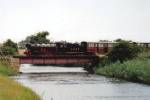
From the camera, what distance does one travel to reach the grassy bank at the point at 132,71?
86062mm

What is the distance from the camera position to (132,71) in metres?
92.6

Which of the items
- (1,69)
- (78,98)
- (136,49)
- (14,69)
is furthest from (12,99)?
(136,49)

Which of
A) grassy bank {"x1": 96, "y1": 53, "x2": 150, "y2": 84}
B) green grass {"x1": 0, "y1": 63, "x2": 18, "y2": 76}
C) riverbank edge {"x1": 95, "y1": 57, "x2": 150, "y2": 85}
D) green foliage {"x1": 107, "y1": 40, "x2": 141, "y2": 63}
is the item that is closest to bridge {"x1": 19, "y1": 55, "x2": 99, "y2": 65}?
green foliage {"x1": 107, "y1": 40, "x2": 141, "y2": 63}

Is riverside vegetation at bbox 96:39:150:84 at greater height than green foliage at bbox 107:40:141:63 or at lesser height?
lesser

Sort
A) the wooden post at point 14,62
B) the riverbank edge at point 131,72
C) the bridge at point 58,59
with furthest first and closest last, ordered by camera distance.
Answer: the bridge at point 58,59 → the wooden post at point 14,62 → the riverbank edge at point 131,72

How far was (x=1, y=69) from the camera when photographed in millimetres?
98000

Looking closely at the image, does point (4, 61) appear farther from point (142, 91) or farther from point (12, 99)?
point (12, 99)

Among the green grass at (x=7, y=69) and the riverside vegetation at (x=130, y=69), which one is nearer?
the riverside vegetation at (x=130, y=69)

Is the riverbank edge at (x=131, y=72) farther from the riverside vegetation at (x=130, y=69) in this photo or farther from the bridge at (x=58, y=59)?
the bridge at (x=58, y=59)

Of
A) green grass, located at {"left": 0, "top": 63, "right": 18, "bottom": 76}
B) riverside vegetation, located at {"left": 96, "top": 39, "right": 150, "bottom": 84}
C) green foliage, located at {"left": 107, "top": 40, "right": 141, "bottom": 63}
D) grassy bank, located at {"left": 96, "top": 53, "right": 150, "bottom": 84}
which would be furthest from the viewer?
green foliage, located at {"left": 107, "top": 40, "right": 141, "bottom": 63}

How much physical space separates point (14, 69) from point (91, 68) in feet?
87.7

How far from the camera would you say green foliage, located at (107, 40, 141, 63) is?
4867 inches

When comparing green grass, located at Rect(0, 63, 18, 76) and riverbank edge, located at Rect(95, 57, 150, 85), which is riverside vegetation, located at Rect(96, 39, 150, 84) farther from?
green grass, located at Rect(0, 63, 18, 76)

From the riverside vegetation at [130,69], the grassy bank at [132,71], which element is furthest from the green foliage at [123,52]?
A: the grassy bank at [132,71]
